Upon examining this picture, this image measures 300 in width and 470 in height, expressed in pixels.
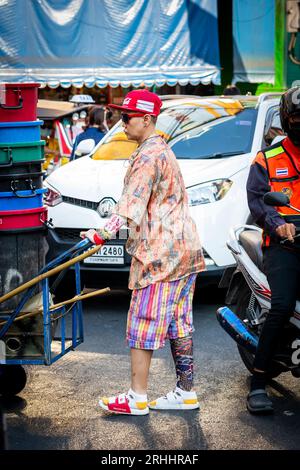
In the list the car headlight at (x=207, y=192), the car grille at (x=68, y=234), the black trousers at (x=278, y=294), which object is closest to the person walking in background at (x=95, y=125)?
the car grille at (x=68, y=234)

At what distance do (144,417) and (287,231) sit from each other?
1.32 meters

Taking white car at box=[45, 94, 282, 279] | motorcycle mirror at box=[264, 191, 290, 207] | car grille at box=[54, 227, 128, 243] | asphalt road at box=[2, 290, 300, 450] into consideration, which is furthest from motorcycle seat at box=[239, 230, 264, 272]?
car grille at box=[54, 227, 128, 243]

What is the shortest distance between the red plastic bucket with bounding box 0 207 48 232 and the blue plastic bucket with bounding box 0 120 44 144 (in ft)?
1.29

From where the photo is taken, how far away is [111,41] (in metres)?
15.6

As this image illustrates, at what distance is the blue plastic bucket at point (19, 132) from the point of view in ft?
15.4

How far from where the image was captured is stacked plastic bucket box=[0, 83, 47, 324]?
4699mm

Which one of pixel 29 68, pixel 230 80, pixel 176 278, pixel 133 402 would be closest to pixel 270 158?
pixel 176 278

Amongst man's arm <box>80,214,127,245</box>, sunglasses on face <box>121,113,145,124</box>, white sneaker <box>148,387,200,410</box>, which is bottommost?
white sneaker <box>148,387,200,410</box>

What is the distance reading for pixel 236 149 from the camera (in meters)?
7.88

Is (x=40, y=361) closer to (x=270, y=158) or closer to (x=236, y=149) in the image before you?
(x=270, y=158)

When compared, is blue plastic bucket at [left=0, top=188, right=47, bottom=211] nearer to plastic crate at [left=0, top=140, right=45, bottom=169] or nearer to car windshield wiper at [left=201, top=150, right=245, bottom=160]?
plastic crate at [left=0, top=140, right=45, bottom=169]

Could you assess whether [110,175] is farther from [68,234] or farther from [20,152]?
[20,152]

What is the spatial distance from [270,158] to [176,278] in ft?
2.92

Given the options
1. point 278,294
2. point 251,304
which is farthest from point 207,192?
point 278,294
